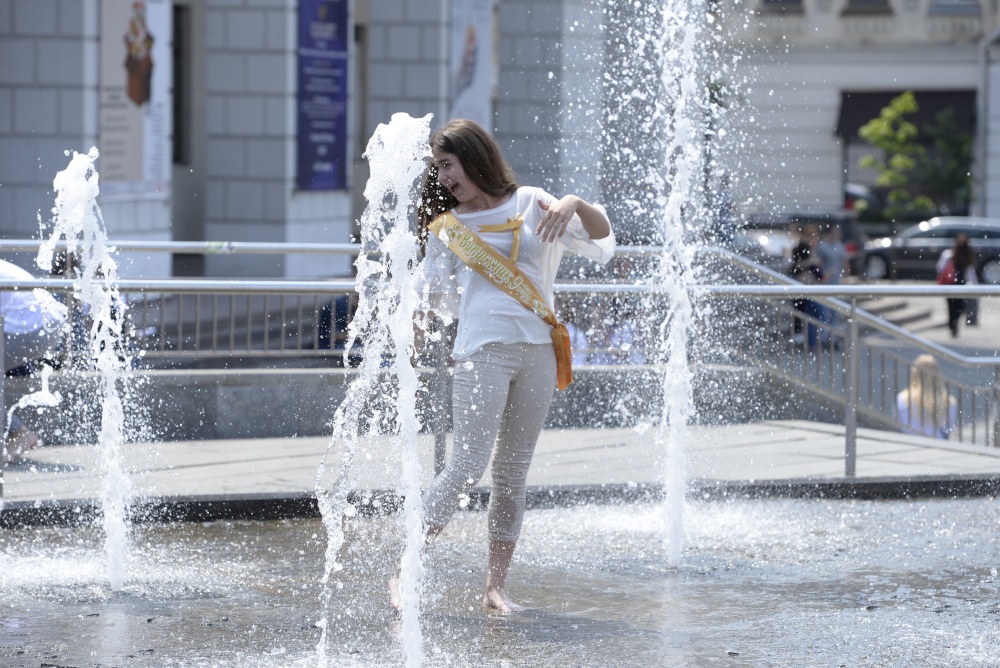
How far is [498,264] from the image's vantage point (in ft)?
17.9

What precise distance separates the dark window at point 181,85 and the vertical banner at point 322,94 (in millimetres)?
2214

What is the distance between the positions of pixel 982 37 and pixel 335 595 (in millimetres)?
40401

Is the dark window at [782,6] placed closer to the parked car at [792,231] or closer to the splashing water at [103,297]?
the parked car at [792,231]

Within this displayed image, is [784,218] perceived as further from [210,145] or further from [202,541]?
[202,541]

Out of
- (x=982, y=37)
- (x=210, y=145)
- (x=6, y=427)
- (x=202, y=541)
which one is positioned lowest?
(x=202, y=541)

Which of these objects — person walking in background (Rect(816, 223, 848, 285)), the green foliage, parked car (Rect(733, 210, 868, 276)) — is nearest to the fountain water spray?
person walking in background (Rect(816, 223, 848, 285))

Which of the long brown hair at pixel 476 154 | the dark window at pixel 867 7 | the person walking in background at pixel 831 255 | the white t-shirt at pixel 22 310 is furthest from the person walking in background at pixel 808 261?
the dark window at pixel 867 7

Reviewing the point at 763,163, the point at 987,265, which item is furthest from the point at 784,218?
the point at 987,265

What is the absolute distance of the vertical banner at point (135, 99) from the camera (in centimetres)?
1697

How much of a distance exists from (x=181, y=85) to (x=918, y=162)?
26.1 m

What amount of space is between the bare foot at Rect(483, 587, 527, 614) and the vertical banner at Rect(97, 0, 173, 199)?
12113 millimetres

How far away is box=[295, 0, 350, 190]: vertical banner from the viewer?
20578mm

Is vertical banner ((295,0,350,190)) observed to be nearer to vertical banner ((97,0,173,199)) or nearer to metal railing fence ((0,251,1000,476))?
vertical banner ((97,0,173,199))

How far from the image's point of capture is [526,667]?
4.98 m
